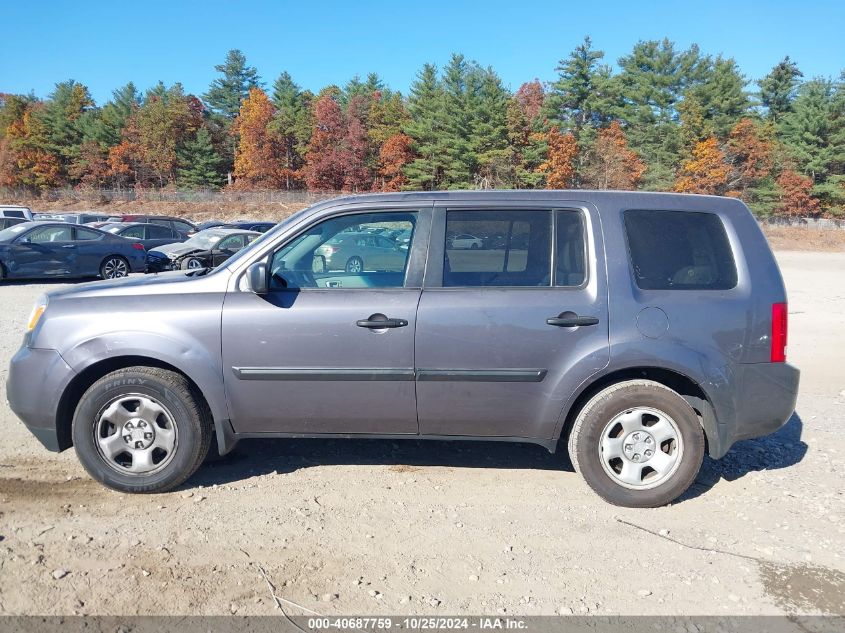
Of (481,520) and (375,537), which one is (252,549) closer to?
(375,537)

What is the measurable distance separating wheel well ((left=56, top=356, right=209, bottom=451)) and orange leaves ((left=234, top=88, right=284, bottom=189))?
75.3 metres

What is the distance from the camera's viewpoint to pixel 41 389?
4160 mm

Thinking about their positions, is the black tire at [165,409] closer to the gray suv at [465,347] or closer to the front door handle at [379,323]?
the gray suv at [465,347]

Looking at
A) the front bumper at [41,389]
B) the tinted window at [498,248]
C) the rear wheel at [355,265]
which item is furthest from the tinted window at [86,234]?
the tinted window at [498,248]

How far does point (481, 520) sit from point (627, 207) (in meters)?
2.20

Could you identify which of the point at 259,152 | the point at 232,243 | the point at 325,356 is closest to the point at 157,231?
the point at 232,243

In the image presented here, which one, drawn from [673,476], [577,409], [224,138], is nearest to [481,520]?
[577,409]

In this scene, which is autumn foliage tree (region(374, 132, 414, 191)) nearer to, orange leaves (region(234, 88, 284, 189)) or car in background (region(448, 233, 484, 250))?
orange leaves (region(234, 88, 284, 189))

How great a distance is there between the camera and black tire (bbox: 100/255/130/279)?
54.2 feet

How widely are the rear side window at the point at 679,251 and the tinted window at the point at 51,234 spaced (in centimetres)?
→ 1557

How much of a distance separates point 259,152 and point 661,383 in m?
77.2

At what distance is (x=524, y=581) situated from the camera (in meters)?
3.33

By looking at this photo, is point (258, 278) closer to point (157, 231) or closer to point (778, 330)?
point (778, 330)

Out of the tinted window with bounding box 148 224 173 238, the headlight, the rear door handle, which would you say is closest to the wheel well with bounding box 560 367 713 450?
the rear door handle
